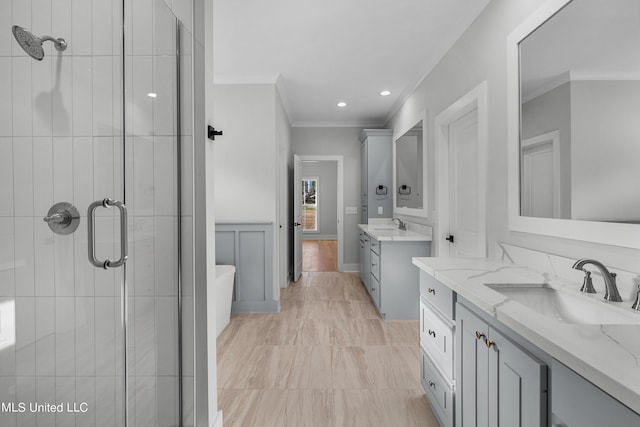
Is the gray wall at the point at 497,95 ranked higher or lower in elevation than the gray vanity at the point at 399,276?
higher

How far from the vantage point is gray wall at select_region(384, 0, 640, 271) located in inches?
57.2

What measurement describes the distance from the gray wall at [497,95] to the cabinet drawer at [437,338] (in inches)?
24.8

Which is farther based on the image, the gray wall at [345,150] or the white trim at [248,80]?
the gray wall at [345,150]

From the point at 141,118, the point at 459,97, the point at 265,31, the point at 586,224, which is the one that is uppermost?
the point at 265,31

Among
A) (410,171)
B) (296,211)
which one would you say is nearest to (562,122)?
(410,171)

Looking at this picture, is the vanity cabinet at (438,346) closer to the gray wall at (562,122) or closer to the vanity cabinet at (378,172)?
the gray wall at (562,122)

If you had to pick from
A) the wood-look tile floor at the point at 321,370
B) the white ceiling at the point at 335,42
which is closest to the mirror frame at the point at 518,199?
the white ceiling at the point at 335,42

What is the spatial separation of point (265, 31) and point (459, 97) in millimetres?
1694

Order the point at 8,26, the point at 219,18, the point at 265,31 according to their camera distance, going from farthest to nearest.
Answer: the point at 265,31 → the point at 219,18 → the point at 8,26

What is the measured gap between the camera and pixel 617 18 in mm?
1203

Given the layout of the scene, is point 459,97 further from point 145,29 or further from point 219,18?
point 145,29

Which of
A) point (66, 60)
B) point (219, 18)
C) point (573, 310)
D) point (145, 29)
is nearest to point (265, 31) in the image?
point (219, 18)

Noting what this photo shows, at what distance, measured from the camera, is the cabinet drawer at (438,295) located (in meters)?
1.55

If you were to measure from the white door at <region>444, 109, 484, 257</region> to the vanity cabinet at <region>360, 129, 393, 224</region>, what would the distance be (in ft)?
6.75
